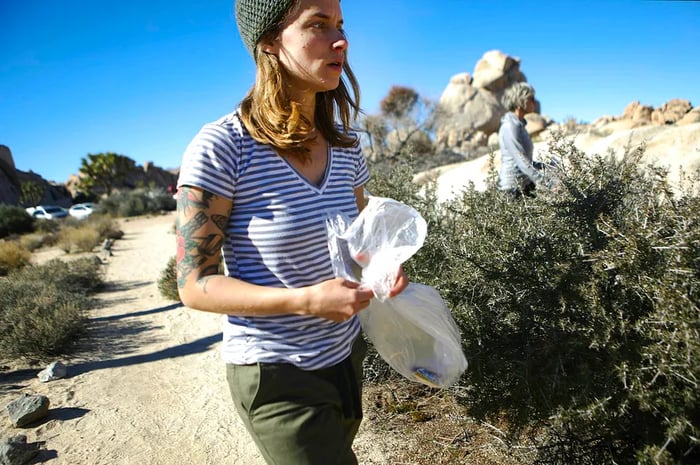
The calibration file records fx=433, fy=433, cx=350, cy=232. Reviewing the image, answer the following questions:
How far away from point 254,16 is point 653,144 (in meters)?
7.97

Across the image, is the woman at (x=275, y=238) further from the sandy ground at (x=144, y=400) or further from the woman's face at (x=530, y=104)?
the woman's face at (x=530, y=104)

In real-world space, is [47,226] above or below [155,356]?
above

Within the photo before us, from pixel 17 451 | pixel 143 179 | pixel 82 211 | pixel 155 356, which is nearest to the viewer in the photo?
pixel 17 451

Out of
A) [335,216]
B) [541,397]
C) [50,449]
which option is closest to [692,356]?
[541,397]

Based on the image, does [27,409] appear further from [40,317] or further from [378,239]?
[378,239]

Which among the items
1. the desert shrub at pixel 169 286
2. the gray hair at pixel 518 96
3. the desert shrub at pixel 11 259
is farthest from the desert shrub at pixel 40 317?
the gray hair at pixel 518 96

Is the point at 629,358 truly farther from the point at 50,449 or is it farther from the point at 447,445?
the point at 50,449

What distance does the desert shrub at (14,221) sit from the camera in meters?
18.2

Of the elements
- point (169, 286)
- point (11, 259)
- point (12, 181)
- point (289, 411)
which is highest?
point (12, 181)

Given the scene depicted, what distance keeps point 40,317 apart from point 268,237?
527cm

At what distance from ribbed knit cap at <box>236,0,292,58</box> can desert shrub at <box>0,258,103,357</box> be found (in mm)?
4964

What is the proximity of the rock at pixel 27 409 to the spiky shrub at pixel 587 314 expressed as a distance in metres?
3.36

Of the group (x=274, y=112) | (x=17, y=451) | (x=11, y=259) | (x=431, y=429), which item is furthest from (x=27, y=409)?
(x=11, y=259)

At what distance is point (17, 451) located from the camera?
2963 mm
